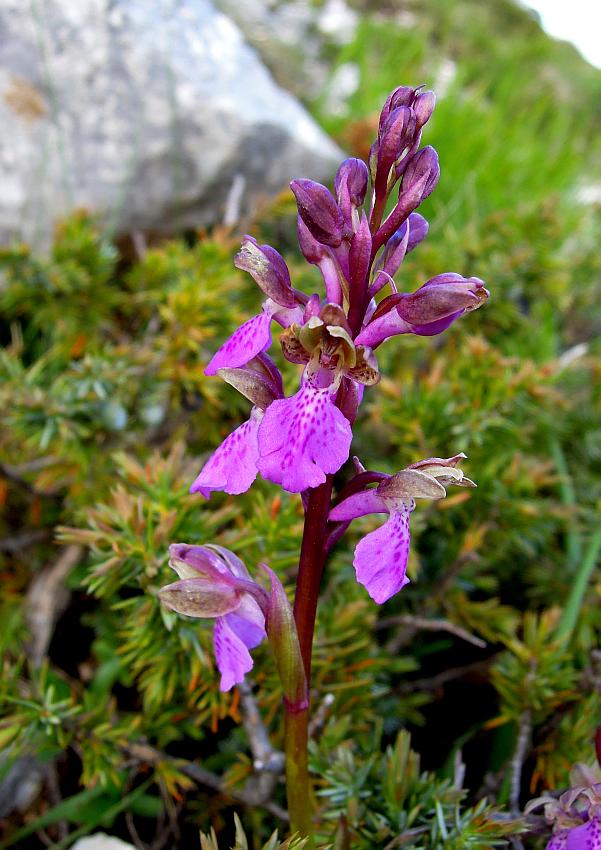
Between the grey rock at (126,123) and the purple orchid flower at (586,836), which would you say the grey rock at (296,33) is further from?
the purple orchid flower at (586,836)

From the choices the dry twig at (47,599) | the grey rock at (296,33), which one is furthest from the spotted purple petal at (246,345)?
the grey rock at (296,33)

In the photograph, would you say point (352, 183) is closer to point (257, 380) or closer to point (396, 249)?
point (396, 249)

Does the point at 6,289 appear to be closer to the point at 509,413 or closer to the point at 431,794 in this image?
the point at 509,413

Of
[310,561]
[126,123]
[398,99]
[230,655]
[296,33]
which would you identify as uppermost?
[296,33]

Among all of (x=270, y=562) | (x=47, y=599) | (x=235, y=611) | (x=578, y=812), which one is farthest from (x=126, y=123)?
(x=578, y=812)

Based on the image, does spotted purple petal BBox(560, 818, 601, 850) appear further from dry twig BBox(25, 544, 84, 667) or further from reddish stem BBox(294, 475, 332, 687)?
dry twig BBox(25, 544, 84, 667)

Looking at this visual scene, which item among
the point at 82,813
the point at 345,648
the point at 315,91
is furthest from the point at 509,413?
the point at 315,91

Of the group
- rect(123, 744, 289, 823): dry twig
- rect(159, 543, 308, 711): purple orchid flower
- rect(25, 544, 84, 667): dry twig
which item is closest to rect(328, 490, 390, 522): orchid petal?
rect(159, 543, 308, 711): purple orchid flower

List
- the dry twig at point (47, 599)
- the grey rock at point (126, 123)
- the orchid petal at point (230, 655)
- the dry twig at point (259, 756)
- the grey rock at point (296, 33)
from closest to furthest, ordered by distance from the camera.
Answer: the orchid petal at point (230, 655) → the dry twig at point (259, 756) → the dry twig at point (47, 599) → the grey rock at point (126, 123) → the grey rock at point (296, 33)
